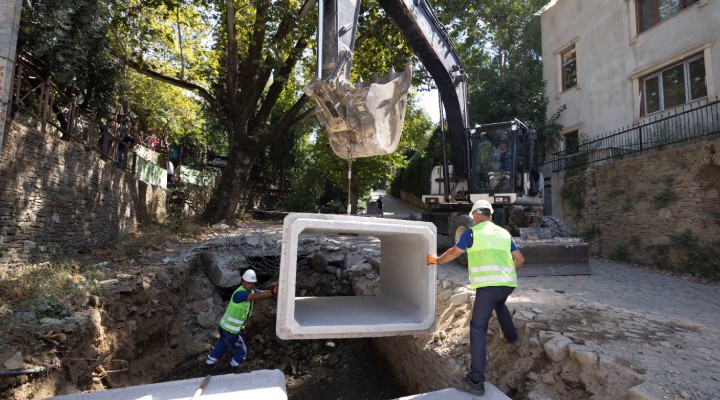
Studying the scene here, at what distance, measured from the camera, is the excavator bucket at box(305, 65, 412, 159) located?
3.73 m

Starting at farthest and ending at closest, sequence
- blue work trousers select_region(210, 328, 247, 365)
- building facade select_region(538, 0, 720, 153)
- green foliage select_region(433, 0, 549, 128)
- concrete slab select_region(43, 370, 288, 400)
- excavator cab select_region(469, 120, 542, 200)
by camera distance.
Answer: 1. green foliage select_region(433, 0, 549, 128)
2. building facade select_region(538, 0, 720, 153)
3. excavator cab select_region(469, 120, 542, 200)
4. blue work trousers select_region(210, 328, 247, 365)
5. concrete slab select_region(43, 370, 288, 400)

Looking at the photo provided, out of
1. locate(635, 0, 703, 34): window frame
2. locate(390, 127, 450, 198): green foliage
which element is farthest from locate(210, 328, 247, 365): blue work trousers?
locate(390, 127, 450, 198): green foliage

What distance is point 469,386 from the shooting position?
123 inches

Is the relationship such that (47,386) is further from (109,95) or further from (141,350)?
(109,95)

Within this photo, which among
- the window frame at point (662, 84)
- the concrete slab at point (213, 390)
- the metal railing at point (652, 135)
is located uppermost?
the window frame at point (662, 84)

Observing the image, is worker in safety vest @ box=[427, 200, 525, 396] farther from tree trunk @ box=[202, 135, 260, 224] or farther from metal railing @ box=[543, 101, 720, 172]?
tree trunk @ box=[202, 135, 260, 224]

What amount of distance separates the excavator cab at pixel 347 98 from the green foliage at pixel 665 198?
7303 millimetres

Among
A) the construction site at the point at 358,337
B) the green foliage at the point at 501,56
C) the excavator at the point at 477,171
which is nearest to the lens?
the construction site at the point at 358,337

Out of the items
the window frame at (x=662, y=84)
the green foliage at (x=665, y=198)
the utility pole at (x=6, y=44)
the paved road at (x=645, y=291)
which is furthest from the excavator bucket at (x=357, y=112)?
the window frame at (x=662, y=84)

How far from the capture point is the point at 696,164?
779cm

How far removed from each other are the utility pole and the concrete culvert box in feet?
15.3

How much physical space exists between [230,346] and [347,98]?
3.86m

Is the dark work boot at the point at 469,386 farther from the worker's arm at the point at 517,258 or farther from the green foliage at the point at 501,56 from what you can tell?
the green foliage at the point at 501,56

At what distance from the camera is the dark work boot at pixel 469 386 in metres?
3.10
